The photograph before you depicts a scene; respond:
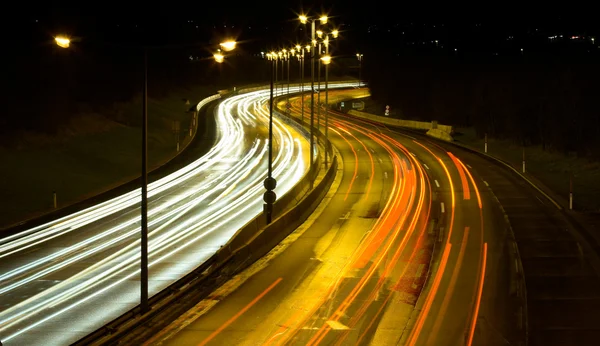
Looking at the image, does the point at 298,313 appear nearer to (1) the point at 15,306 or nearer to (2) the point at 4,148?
(1) the point at 15,306

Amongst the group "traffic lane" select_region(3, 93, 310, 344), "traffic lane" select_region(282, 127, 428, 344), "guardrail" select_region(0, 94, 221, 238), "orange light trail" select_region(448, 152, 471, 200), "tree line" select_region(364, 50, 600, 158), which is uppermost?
"tree line" select_region(364, 50, 600, 158)

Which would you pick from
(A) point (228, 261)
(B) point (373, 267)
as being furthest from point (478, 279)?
(A) point (228, 261)

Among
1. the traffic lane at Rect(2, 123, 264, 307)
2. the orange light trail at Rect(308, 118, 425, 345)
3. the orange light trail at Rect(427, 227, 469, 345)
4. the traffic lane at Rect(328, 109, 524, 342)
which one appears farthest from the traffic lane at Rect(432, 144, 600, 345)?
the traffic lane at Rect(2, 123, 264, 307)

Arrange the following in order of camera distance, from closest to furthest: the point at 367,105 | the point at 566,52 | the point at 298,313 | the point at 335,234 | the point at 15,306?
the point at 298,313 → the point at 15,306 → the point at 335,234 → the point at 566,52 → the point at 367,105

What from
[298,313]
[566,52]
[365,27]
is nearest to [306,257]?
[298,313]

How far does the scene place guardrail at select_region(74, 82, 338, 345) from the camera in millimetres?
14570

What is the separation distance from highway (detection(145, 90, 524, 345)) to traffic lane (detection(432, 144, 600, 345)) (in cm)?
49

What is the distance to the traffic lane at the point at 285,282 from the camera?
1509cm

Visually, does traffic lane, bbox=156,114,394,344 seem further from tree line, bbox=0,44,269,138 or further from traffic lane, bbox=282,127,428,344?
tree line, bbox=0,44,269,138

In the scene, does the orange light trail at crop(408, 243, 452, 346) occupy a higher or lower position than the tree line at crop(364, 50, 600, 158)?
lower

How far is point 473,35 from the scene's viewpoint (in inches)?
4946

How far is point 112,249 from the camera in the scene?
24406 millimetres

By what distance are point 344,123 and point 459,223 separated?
46.3 metres

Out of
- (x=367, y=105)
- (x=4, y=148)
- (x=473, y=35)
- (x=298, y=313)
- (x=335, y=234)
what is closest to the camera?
(x=298, y=313)
